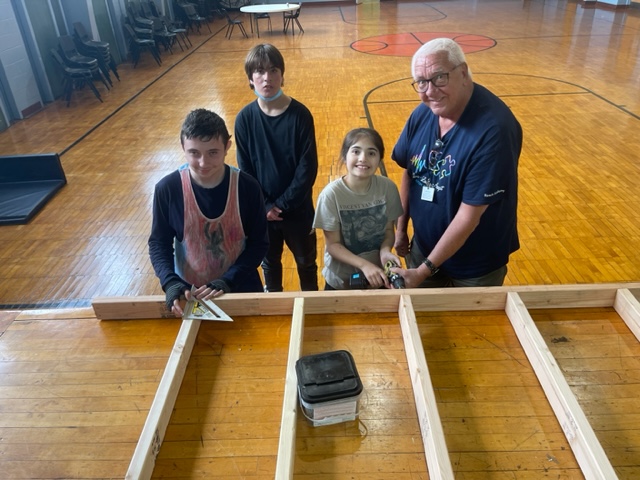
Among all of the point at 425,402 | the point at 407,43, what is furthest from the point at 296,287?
the point at 407,43

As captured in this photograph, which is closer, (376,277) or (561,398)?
(561,398)

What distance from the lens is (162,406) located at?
1.30 meters

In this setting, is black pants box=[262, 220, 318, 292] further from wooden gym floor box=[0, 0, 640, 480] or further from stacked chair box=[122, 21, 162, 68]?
stacked chair box=[122, 21, 162, 68]

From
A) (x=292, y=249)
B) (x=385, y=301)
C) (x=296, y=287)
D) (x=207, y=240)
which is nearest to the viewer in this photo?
(x=385, y=301)

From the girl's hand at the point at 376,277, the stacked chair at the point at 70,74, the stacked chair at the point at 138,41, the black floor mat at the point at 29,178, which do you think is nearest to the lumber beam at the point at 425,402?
the girl's hand at the point at 376,277

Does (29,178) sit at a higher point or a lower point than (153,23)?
lower

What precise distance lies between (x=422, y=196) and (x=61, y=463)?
1.58 metres

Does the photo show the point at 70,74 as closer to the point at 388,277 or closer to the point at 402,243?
the point at 402,243

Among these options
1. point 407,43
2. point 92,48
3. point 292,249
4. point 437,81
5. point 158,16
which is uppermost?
point 437,81

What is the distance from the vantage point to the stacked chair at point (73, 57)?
7.93 metres

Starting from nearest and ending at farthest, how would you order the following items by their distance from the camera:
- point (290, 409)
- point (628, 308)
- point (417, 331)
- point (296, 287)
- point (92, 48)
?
1. point (290, 409)
2. point (417, 331)
3. point (628, 308)
4. point (296, 287)
5. point (92, 48)

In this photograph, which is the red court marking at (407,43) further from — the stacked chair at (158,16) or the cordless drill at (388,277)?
the cordless drill at (388,277)

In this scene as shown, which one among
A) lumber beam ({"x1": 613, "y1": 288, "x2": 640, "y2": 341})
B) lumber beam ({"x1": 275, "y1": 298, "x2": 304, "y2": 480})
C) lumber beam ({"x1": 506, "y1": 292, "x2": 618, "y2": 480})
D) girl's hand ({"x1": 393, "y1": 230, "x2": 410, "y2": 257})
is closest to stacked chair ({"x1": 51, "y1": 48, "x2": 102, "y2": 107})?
girl's hand ({"x1": 393, "y1": 230, "x2": 410, "y2": 257})

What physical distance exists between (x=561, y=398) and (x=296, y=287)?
7.09 ft
